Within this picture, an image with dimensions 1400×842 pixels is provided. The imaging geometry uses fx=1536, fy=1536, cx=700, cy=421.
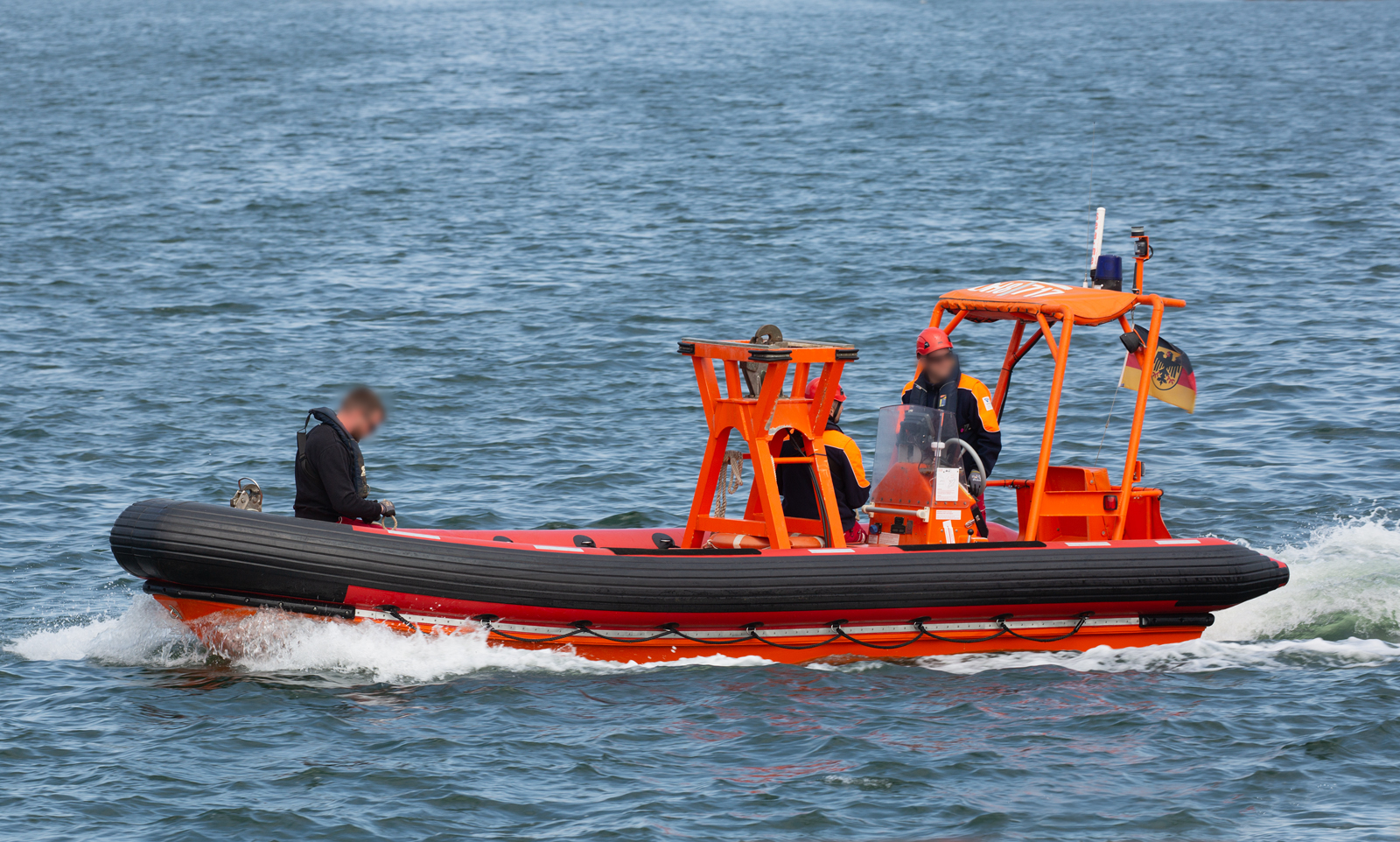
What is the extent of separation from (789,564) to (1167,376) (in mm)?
2283

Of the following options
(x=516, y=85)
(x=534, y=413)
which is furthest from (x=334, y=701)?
(x=516, y=85)

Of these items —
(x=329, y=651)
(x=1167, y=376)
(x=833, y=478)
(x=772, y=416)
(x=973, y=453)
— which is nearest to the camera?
(x=329, y=651)

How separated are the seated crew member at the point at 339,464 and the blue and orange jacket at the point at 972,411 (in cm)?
271

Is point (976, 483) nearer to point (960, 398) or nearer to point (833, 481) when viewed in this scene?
point (960, 398)

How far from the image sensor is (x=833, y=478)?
7551 millimetres

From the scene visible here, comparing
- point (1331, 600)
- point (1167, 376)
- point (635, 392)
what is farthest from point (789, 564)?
point (635, 392)

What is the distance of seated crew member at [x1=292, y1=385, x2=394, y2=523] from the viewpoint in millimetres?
6926

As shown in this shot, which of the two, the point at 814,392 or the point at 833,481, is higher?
the point at 814,392

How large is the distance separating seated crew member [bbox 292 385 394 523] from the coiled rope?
2.50 ft

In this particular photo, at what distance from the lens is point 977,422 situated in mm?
7637

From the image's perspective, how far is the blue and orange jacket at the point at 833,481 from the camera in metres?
7.49

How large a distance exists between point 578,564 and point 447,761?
1.15 meters

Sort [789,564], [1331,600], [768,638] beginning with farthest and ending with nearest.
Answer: [1331,600] < [768,638] < [789,564]

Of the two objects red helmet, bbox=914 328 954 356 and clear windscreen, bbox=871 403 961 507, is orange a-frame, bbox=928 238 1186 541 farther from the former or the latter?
clear windscreen, bbox=871 403 961 507
